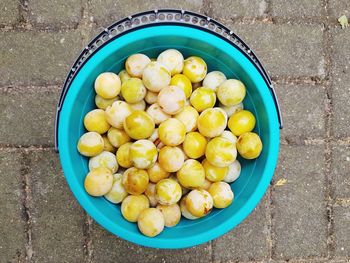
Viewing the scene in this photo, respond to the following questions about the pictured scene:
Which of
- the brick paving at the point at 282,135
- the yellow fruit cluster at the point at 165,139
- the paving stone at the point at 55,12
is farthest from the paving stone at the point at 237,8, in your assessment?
the paving stone at the point at 55,12

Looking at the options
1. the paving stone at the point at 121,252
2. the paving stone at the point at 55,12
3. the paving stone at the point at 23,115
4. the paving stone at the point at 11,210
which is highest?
the paving stone at the point at 55,12

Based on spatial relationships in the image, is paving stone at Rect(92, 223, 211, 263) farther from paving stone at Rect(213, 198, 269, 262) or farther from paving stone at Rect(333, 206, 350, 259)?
paving stone at Rect(333, 206, 350, 259)

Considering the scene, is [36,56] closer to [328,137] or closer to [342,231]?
[328,137]

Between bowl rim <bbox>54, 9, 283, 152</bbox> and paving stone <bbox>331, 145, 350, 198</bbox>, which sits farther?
paving stone <bbox>331, 145, 350, 198</bbox>

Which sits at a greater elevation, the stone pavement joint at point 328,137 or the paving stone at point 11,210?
the stone pavement joint at point 328,137

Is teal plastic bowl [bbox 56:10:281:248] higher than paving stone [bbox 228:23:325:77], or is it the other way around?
paving stone [bbox 228:23:325:77]

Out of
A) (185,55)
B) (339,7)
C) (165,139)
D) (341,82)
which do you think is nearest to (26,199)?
(165,139)

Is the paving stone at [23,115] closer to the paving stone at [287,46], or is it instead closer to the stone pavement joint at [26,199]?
the stone pavement joint at [26,199]

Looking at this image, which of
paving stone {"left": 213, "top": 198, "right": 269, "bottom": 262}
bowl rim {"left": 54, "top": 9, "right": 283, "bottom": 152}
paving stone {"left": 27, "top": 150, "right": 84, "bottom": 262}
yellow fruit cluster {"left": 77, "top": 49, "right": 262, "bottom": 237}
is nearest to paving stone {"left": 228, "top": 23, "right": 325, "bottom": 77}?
bowl rim {"left": 54, "top": 9, "right": 283, "bottom": 152}
